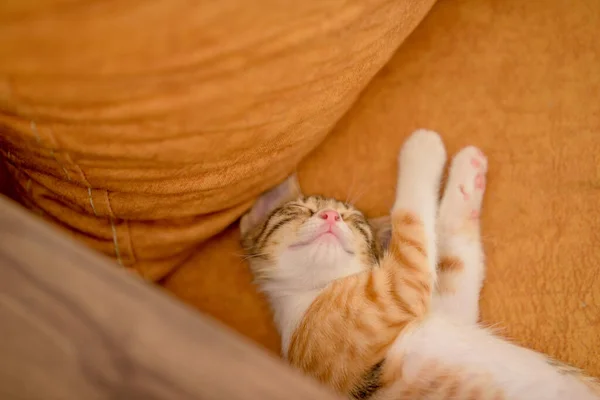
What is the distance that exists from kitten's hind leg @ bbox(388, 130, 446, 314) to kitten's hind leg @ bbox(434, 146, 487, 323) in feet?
0.13

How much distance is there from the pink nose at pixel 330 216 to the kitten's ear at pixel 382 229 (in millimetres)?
119

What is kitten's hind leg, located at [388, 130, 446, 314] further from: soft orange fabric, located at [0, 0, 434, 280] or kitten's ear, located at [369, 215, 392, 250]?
soft orange fabric, located at [0, 0, 434, 280]

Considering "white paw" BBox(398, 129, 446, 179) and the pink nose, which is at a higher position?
"white paw" BBox(398, 129, 446, 179)

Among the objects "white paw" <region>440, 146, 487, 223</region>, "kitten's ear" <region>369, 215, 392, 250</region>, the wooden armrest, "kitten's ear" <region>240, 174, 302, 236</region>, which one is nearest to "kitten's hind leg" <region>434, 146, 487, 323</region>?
"white paw" <region>440, 146, 487, 223</region>

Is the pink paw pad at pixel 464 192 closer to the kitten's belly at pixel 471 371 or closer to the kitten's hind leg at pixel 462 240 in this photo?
the kitten's hind leg at pixel 462 240

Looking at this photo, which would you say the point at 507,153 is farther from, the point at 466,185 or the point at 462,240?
the point at 462,240

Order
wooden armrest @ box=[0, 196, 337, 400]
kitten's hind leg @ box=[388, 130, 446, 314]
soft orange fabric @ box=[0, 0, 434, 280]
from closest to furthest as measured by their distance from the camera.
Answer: wooden armrest @ box=[0, 196, 337, 400] < soft orange fabric @ box=[0, 0, 434, 280] < kitten's hind leg @ box=[388, 130, 446, 314]

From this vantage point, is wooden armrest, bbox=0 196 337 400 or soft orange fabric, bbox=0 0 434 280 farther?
soft orange fabric, bbox=0 0 434 280

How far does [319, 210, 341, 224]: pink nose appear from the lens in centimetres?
112

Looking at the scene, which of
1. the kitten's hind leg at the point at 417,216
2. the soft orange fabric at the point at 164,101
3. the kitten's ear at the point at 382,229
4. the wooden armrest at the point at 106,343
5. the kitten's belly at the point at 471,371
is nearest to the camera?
the wooden armrest at the point at 106,343

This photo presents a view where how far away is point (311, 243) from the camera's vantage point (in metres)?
1.14

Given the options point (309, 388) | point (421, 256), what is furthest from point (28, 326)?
point (421, 256)

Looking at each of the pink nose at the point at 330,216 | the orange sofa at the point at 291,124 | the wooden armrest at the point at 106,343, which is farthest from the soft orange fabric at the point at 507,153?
the wooden armrest at the point at 106,343

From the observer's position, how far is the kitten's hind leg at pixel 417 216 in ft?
3.55
